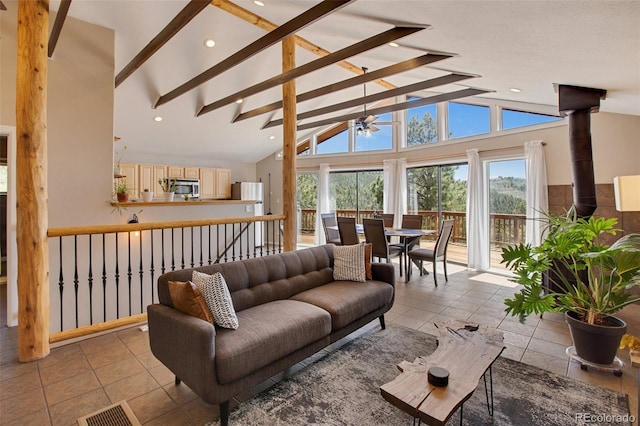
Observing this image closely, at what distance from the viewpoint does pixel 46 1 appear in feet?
8.48

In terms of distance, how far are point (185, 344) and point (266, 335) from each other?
0.49 meters

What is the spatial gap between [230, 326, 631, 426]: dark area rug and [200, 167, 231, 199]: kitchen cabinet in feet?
20.7

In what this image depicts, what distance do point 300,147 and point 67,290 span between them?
20.5ft

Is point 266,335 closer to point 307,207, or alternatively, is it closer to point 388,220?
point 388,220

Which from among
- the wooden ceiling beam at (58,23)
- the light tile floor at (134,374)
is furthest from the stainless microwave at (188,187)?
the light tile floor at (134,374)

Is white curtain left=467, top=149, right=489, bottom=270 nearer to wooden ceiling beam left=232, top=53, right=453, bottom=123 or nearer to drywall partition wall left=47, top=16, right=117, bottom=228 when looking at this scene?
wooden ceiling beam left=232, top=53, right=453, bottom=123

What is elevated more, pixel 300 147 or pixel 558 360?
pixel 300 147

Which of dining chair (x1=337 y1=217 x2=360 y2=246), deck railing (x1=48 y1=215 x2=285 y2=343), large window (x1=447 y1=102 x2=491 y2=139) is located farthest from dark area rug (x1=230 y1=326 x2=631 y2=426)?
large window (x1=447 y1=102 x2=491 y2=139)

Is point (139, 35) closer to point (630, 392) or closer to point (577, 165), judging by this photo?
point (577, 165)

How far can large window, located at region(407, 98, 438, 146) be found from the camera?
666cm

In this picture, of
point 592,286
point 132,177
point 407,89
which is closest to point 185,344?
point 592,286

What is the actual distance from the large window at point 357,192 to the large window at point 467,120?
6.49 feet

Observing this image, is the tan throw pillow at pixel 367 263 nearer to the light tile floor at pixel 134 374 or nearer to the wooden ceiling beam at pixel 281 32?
the light tile floor at pixel 134 374

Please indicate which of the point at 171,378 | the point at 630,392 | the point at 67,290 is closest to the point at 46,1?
the point at 67,290
